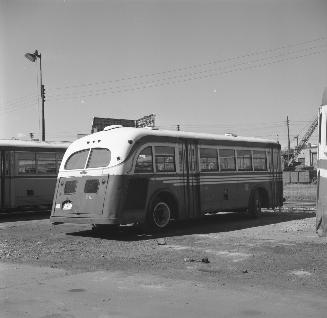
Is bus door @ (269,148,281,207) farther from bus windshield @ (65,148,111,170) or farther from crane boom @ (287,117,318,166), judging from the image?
crane boom @ (287,117,318,166)

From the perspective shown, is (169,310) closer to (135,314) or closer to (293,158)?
(135,314)

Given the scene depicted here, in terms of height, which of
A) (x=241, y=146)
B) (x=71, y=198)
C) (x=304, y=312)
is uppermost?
(x=241, y=146)

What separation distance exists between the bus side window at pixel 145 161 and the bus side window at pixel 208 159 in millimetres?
2095

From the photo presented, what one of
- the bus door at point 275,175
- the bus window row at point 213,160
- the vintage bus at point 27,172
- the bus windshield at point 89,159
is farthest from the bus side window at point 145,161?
the vintage bus at point 27,172

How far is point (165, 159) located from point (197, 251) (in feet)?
13.2

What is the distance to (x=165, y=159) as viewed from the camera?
1411 centimetres

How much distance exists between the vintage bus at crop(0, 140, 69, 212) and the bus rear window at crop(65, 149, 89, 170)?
18.8 ft

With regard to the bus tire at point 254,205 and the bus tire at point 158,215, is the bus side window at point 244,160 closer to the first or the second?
the bus tire at point 254,205

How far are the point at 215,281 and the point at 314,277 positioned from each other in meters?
1.43

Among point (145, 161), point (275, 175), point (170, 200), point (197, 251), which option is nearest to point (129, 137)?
point (145, 161)

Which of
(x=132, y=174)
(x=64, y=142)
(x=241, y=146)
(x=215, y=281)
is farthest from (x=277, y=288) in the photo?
(x=64, y=142)

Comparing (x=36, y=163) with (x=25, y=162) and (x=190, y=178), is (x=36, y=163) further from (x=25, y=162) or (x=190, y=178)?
(x=190, y=178)

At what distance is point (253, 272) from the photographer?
8.34 m

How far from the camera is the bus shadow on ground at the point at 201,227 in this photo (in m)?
13.3
